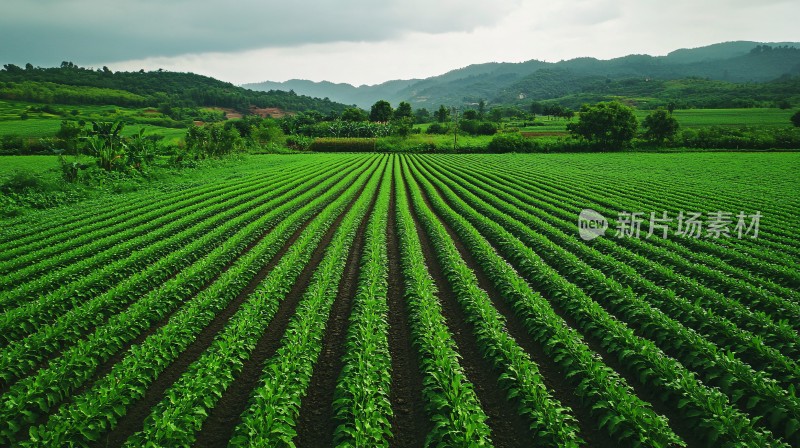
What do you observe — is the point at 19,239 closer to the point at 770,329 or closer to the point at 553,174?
the point at 770,329

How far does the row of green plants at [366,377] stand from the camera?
6160mm

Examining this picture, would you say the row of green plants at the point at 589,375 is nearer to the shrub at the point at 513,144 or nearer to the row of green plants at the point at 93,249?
the row of green plants at the point at 93,249

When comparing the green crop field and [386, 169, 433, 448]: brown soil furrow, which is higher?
the green crop field

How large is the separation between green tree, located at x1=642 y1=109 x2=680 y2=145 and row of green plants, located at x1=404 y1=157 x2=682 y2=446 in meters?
85.6

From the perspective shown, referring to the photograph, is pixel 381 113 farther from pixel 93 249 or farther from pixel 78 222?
pixel 93 249

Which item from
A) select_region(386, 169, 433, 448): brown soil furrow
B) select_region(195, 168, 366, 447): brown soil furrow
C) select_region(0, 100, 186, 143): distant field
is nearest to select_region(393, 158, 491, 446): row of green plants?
select_region(386, 169, 433, 448): brown soil furrow

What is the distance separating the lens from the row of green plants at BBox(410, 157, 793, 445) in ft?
21.0

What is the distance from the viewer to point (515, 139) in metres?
85.8

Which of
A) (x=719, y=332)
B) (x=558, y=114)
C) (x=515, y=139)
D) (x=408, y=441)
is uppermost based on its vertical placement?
(x=558, y=114)

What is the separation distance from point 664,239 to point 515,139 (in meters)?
72.5

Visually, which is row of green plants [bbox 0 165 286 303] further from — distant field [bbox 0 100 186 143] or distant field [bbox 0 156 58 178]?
distant field [bbox 0 100 186 143]

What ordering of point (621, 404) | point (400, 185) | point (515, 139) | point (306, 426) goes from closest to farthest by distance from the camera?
point (621, 404) < point (306, 426) < point (400, 185) < point (515, 139)

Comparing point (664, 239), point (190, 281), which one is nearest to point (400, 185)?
point (664, 239)

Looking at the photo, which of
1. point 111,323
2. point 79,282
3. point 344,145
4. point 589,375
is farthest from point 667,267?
point 344,145
